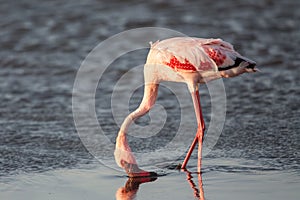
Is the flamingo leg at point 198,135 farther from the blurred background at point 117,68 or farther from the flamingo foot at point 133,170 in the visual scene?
the flamingo foot at point 133,170

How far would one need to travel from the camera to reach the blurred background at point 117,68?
7859mm

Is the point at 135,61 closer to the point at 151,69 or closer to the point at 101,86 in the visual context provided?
the point at 101,86

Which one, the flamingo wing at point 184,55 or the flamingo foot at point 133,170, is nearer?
the flamingo foot at point 133,170

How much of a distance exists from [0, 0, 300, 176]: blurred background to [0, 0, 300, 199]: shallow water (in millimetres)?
18

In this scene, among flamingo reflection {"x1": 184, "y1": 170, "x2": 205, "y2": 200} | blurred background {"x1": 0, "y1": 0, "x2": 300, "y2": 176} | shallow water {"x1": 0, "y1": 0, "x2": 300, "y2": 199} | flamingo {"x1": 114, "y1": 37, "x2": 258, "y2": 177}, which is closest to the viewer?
flamingo reflection {"x1": 184, "y1": 170, "x2": 205, "y2": 200}

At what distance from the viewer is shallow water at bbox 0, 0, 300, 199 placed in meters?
6.87

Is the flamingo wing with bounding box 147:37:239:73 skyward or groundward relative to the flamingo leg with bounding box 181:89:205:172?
skyward

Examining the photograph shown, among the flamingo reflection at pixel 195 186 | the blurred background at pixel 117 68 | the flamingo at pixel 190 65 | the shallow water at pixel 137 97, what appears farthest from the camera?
the blurred background at pixel 117 68

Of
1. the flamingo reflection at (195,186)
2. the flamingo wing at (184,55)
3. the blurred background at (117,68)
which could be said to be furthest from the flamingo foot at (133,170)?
the flamingo wing at (184,55)

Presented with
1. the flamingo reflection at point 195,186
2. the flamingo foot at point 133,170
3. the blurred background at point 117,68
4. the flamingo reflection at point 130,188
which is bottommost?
the flamingo reflection at point 195,186

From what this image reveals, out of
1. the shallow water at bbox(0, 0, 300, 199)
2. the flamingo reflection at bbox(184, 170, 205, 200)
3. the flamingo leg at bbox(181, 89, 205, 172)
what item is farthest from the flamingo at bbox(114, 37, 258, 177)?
the shallow water at bbox(0, 0, 300, 199)

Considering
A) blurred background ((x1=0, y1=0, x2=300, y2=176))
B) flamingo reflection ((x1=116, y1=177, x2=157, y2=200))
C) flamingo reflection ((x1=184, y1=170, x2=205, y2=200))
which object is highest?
blurred background ((x1=0, y1=0, x2=300, y2=176))

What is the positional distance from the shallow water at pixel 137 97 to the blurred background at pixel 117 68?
0.06 ft

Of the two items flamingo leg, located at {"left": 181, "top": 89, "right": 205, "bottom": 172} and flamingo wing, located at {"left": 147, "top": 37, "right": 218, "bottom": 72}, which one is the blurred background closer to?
flamingo leg, located at {"left": 181, "top": 89, "right": 205, "bottom": 172}
